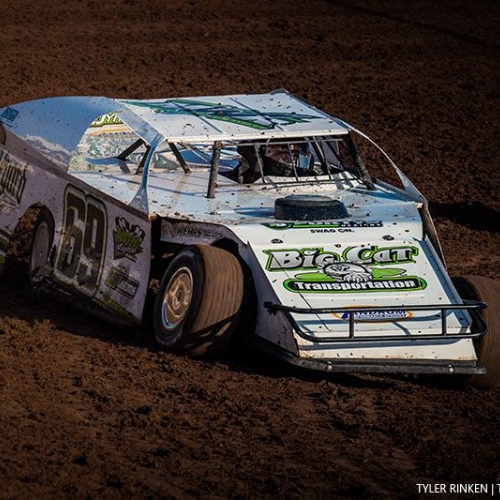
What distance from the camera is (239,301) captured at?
31.0ft

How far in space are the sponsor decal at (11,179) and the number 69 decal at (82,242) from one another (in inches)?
31.0

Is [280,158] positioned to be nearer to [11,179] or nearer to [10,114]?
[11,179]

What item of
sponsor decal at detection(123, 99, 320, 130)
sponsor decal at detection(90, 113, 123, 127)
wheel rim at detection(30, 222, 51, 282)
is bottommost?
wheel rim at detection(30, 222, 51, 282)

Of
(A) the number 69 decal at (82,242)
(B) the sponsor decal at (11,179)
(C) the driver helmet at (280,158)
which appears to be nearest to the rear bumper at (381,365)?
(A) the number 69 decal at (82,242)

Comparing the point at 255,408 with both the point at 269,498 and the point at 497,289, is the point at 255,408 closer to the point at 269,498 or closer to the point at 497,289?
the point at 269,498

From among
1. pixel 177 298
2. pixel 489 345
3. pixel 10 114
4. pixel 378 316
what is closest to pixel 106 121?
pixel 10 114

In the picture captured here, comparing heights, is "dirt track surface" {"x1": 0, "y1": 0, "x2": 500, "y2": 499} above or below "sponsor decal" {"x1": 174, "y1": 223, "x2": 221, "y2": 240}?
below

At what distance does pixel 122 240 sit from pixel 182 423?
2405 millimetres

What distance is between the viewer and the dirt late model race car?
936 cm

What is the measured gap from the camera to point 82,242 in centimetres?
1106

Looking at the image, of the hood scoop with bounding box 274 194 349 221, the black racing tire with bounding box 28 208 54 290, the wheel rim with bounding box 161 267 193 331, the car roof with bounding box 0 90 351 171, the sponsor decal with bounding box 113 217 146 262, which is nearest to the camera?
the wheel rim with bounding box 161 267 193 331

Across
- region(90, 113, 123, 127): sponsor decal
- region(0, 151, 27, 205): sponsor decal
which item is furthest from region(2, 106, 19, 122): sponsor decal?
region(90, 113, 123, 127): sponsor decal

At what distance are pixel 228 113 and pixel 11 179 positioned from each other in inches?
81.7

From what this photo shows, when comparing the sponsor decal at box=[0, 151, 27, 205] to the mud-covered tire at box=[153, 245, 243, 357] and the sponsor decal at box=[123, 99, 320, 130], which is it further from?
the mud-covered tire at box=[153, 245, 243, 357]
